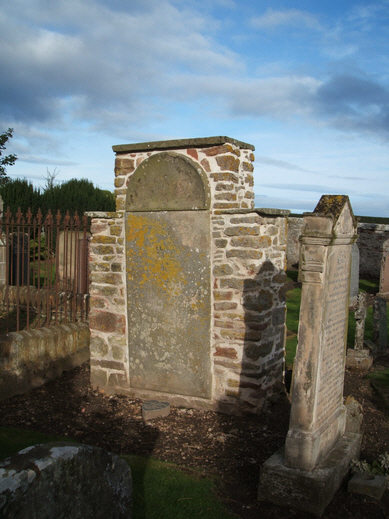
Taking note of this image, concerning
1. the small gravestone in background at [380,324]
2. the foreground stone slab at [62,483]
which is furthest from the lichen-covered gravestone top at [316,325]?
the small gravestone in background at [380,324]

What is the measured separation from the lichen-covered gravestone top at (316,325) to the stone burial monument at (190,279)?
4.88 feet

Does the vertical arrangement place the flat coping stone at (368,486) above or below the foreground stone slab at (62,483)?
below

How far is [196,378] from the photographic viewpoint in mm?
5801

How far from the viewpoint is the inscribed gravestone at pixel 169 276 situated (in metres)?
5.68

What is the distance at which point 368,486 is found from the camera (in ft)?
12.9

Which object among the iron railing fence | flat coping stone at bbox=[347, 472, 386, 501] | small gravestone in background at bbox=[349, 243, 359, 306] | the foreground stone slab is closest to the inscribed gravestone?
the iron railing fence

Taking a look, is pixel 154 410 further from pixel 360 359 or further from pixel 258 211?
pixel 360 359

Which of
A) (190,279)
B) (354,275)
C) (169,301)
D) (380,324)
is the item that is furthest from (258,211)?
(354,275)

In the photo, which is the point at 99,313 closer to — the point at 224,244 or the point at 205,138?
the point at 224,244

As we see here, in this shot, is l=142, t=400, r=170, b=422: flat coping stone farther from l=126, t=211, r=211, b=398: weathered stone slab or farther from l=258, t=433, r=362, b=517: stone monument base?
l=258, t=433, r=362, b=517: stone monument base

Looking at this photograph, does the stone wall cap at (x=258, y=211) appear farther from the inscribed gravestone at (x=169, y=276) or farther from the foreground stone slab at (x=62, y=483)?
the foreground stone slab at (x=62, y=483)

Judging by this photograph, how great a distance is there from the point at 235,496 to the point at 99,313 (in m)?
3.22

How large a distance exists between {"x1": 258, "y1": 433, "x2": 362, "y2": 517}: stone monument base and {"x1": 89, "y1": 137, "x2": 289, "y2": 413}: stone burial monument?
168 cm

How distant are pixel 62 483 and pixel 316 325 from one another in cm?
238
